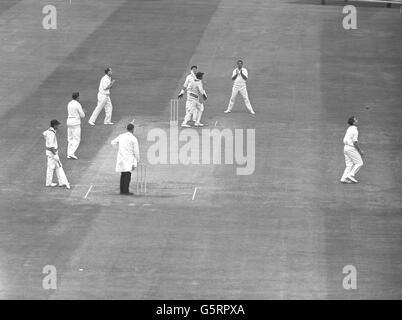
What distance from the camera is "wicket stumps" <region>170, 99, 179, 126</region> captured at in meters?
41.2

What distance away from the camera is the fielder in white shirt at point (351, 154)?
118ft

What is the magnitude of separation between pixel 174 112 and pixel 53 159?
310 inches

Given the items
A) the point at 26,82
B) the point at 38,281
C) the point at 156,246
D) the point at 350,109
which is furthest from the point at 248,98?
the point at 38,281

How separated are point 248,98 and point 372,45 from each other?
9.12m

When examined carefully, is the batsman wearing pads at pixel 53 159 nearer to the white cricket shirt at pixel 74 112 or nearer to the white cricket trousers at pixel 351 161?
the white cricket shirt at pixel 74 112

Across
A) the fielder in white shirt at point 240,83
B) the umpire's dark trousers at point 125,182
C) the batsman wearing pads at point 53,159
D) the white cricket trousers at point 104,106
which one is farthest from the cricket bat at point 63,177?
the fielder in white shirt at point 240,83

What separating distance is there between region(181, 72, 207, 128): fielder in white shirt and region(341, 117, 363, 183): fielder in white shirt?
243 inches

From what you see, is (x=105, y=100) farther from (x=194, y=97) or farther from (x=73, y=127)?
(x=73, y=127)

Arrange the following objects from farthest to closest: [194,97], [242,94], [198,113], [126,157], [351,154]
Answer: [242,94] → [198,113] → [194,97] → [351,154] → [126,157]

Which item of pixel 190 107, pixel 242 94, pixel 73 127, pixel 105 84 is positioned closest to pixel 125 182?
pixel 73 127

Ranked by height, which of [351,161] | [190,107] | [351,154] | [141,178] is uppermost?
[190,107]

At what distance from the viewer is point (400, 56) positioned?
49.3m

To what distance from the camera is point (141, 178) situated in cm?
3619
